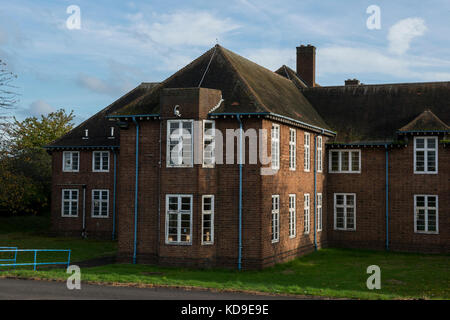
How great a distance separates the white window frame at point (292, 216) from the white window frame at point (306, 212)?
1.55m

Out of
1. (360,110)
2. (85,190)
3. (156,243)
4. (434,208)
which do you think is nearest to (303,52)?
(360,110)

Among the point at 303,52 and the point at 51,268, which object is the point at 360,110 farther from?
the point at 51,268

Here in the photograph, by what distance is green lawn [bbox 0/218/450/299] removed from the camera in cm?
1664

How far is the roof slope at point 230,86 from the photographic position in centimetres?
2286

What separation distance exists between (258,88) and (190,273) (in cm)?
918

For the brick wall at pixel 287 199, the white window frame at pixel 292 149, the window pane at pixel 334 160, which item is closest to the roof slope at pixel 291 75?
the window pane at pixel 334 160

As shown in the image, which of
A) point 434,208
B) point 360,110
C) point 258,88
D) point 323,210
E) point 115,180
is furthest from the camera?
point 115,180

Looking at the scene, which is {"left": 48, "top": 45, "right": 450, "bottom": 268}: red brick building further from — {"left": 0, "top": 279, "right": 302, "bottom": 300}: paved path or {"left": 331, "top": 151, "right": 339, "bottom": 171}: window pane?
{"left": 0, "top": 279, "right": 302, "bottom": 300}: paved path

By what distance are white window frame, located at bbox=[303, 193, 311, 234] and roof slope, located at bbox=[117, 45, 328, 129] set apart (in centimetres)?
388

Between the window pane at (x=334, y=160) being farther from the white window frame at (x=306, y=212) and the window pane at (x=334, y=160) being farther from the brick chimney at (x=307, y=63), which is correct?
the brick chimney at (x=307, y=63)

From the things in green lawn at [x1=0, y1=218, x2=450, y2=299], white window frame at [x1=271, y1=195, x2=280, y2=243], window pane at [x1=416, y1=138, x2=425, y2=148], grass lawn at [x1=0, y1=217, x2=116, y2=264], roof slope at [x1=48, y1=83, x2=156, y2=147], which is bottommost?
grass lawn at [x1=0, y1=217, x2=116, y2=264]

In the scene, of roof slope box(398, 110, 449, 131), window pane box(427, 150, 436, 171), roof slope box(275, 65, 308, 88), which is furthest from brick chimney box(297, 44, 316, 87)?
window pane box(427, 150, 436, 171)

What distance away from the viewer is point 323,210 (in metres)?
30.7

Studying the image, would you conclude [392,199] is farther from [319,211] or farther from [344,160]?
[319,211]
